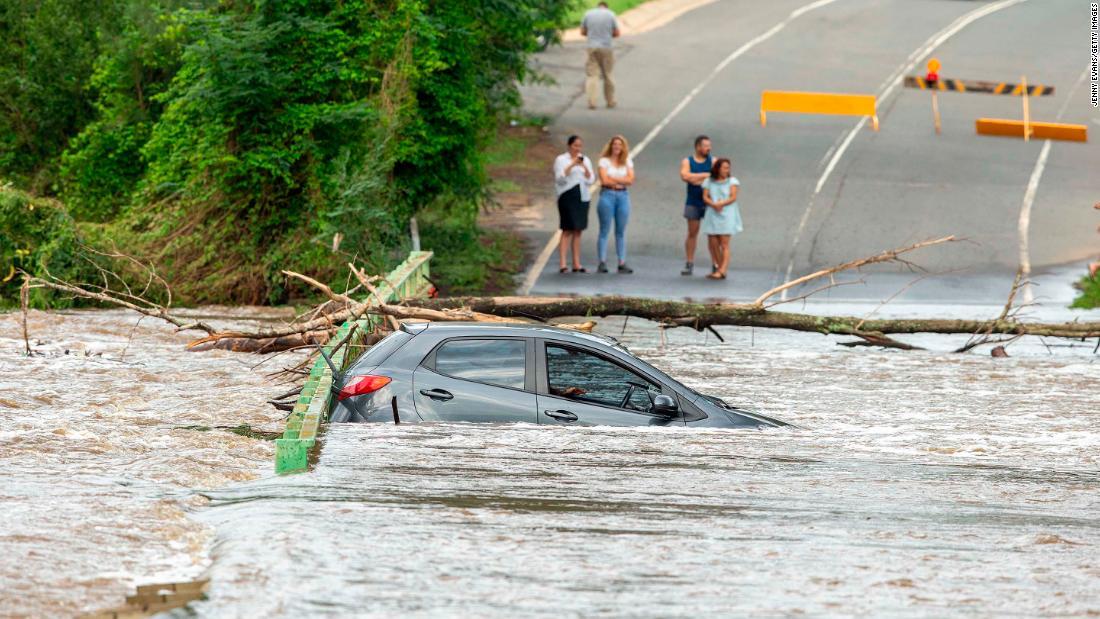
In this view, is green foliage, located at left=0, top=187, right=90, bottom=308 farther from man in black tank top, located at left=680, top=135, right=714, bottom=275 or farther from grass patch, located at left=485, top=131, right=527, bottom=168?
grass patch, located at left=485, top=131, right=527, bottom=168

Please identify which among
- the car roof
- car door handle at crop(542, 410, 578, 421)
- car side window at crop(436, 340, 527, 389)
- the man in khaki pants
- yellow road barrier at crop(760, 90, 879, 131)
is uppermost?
the man in khaki pants

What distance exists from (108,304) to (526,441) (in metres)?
11.4

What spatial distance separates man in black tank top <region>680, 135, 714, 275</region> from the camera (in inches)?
932

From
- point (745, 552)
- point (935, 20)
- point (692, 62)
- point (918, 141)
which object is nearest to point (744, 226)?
point (918, 141)

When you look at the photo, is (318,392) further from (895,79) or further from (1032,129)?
→ (895,79)

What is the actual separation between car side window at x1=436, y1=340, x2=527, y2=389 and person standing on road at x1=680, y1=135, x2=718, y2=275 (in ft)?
41.4

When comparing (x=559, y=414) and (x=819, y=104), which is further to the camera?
(x=819, y=104)

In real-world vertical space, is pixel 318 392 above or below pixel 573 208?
below

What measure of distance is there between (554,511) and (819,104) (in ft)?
88.2

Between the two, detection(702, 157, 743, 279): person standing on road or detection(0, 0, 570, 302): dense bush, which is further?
detection(702, 157, 743, 279): person standing on road

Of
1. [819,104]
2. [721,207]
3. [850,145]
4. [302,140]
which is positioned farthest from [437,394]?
[819,104]

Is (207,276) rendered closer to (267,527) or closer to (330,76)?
(330,76)

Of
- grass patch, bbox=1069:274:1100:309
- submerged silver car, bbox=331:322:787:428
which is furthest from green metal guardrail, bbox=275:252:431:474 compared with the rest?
grass patch, bbox=1069:274:1100:309

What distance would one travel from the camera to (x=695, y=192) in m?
23.8
